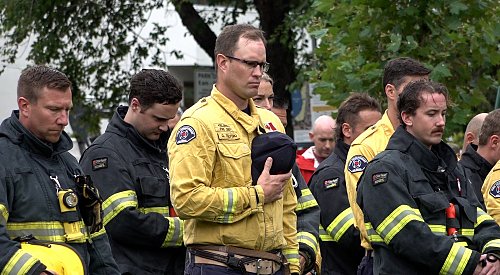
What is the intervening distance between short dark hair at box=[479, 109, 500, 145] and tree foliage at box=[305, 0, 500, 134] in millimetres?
1154

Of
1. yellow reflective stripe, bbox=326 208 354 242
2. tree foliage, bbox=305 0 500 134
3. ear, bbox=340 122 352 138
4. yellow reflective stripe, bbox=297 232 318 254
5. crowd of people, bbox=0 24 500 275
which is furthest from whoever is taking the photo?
tree foliage, bbox=305 0 500 134

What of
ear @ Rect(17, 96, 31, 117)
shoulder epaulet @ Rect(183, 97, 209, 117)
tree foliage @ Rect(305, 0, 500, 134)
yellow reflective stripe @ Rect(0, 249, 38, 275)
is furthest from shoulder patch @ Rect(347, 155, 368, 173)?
tree foliage @ Rect(305, 0, 500, 134)

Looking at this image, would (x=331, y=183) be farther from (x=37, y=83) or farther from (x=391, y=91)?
(x=37, y=83)

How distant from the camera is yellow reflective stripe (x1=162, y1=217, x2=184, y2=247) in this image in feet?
24.5

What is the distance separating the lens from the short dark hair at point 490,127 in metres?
9.26

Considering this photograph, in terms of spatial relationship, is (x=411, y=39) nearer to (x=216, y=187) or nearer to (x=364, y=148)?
(x=364, y=148)

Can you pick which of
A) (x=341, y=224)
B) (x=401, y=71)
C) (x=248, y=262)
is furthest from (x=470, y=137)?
(x=248, y=262)

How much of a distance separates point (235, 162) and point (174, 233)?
50.9 inches

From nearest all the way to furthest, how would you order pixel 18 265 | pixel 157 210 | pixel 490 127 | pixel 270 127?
pixel 18 265
pixel 270 127
pixel 157 210
pixel 490 127

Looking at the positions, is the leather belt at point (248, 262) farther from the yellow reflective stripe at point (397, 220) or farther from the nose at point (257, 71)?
the nose at point (257, 71)

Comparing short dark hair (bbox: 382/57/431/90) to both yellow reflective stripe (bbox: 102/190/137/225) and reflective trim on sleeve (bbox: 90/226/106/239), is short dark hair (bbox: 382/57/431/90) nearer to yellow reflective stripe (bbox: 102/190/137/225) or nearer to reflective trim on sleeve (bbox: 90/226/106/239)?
yellow reflective stripe (bbox: 102/190/137/225)

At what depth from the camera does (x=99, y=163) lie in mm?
7637

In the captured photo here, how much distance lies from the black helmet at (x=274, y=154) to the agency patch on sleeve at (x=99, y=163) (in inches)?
58.2

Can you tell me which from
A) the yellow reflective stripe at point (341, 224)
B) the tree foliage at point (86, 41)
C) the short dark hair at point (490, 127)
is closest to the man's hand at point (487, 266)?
the yellow reflective stripe at point (341, 224)
